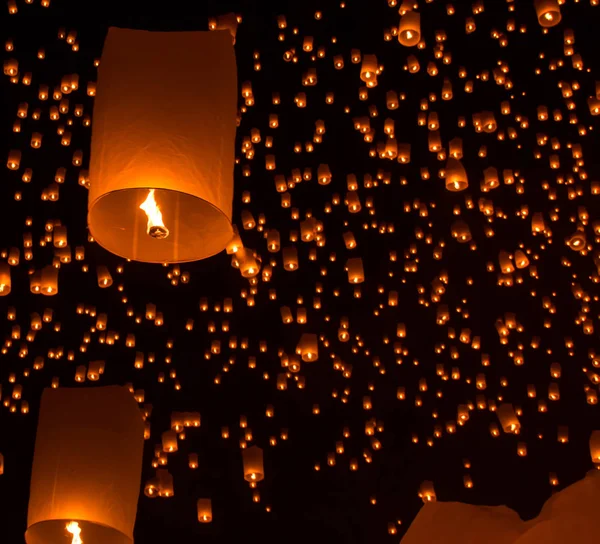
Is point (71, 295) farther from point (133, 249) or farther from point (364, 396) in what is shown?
Result: point (133, 249)

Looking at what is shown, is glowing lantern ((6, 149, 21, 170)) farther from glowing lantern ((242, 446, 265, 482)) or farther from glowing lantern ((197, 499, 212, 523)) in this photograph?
glowing lantern ((197, 499, 212, 523))

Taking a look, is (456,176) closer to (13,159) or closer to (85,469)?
(13,159)

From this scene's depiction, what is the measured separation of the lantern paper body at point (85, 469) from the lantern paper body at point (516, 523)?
1.85 m

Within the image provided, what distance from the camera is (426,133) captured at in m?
7.82

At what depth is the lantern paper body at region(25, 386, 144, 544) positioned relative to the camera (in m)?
2.64

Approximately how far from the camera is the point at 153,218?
2197 millimetres

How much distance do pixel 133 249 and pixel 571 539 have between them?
170 centimetres

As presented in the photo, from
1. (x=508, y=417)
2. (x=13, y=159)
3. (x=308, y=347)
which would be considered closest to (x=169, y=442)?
(x=308, y=347)

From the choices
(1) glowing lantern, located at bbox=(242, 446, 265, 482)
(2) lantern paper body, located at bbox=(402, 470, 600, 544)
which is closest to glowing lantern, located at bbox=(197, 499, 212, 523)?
(1) glowing lantern, located at bbox=(242, 446, 265, 482)

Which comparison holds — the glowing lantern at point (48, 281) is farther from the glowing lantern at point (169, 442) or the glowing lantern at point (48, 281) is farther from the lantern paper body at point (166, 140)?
the lantern paper body at point (166, 140)

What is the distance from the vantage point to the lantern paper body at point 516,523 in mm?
839

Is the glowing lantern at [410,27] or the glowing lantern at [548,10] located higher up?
the glowing lantern at [548,10]

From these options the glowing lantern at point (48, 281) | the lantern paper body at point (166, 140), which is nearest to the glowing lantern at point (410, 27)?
the glowing lantern at point (48, 281)

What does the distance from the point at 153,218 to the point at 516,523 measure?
1.47 m
